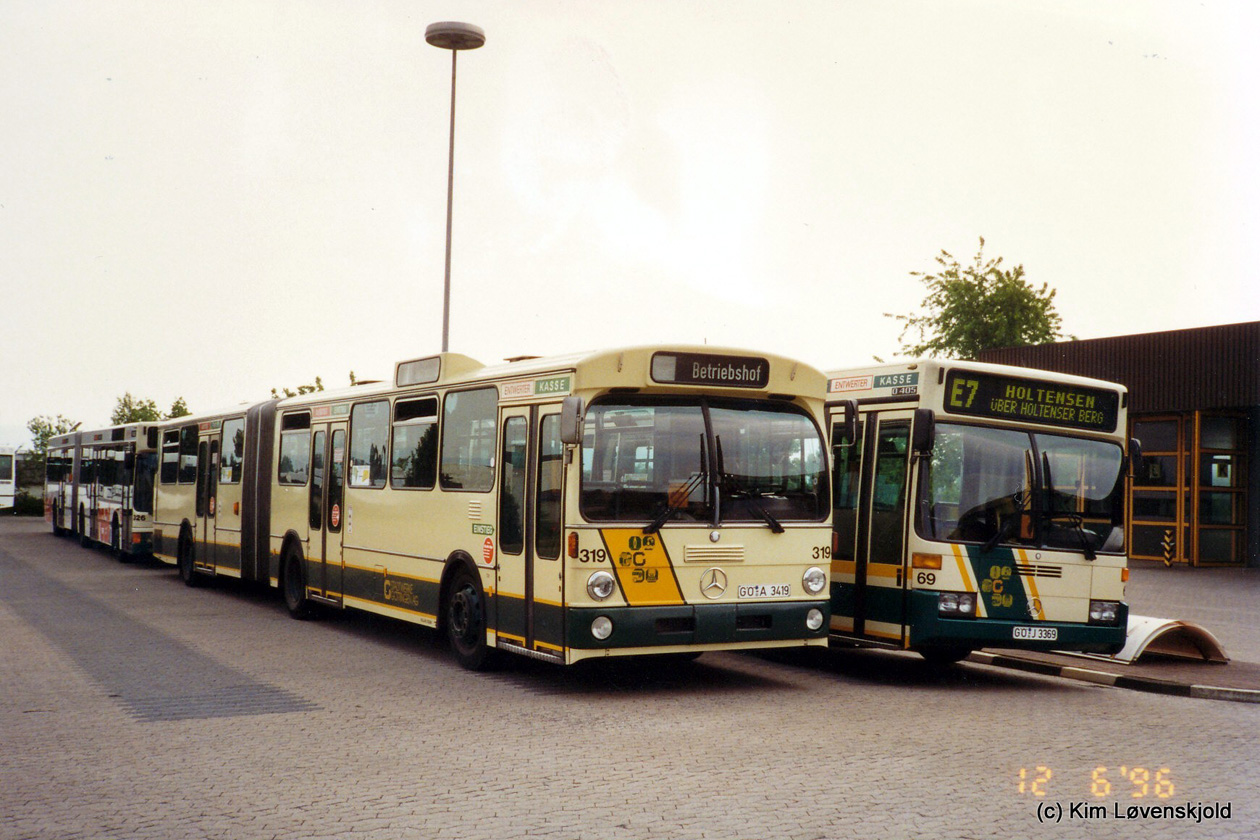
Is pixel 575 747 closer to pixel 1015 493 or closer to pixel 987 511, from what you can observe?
pixel 987 511

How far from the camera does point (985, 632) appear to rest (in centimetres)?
1116

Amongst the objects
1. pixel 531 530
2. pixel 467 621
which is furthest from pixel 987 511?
pixel 467 621

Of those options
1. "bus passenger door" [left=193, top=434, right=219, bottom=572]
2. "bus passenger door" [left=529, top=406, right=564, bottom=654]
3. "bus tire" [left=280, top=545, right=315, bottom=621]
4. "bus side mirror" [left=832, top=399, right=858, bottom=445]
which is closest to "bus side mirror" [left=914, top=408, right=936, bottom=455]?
"bus side mirror" [left=832, top=399, right=858, bottom=445]

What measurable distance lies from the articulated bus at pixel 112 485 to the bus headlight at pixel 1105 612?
20508mm

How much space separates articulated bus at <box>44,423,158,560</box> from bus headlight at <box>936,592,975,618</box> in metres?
19.9

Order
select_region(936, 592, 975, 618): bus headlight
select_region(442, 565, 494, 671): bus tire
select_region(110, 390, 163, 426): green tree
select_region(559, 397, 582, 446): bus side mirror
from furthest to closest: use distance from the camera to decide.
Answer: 1. select_region(110, 390, 163, 426): green tree
2. select_region(442, 565, 494, 671): bus tire
3. select_region(936, 592, 975, 618): bus headlight
4. select_region(559, 397, 582, 446): bus side mirror

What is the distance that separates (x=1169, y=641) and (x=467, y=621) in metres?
7.63

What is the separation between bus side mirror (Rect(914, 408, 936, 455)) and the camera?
10953 millimetres

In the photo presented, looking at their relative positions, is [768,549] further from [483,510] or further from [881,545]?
[483,510]

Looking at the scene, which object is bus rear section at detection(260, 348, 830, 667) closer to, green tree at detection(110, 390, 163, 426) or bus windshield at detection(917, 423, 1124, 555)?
bus windshield at detection(917, 423, 1124, 555)

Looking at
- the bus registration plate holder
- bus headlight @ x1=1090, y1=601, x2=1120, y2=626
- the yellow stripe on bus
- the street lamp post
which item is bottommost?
the bus registration plate holder

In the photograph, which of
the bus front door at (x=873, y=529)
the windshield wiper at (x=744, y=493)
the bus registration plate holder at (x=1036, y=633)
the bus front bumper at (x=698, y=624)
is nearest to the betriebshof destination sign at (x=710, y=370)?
the windshield wiper at (x=744, y=493)

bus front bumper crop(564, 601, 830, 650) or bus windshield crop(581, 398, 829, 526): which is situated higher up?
bus windshield crop(581, 398, 829, 526)

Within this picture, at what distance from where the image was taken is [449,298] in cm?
2452
